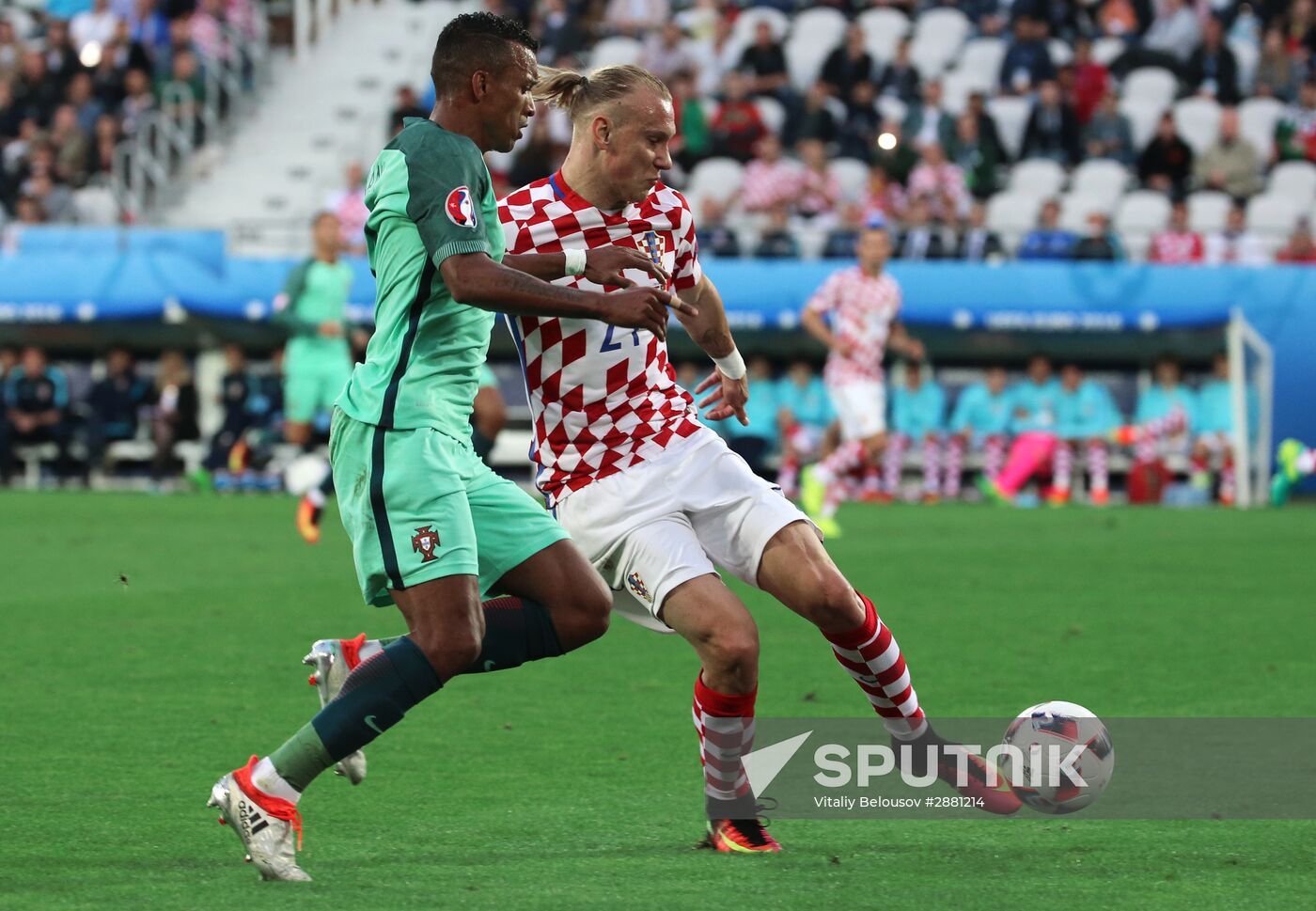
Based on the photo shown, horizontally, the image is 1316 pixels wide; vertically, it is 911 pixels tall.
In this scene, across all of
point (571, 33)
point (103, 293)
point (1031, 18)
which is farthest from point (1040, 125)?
point (103, 293)

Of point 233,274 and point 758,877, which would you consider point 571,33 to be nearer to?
point 233,274

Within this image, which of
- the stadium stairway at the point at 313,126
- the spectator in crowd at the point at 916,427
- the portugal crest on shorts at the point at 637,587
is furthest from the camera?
the stadium stairway at the point at 313,126

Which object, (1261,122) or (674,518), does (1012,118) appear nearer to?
(1261,122)

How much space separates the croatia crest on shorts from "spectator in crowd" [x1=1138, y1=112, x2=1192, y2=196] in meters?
17.6

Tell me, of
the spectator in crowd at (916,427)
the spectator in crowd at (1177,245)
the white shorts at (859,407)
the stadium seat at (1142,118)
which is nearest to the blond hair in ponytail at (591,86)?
the white shorts at (859,407)

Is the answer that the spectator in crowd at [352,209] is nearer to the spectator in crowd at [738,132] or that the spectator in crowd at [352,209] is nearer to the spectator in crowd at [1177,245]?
the spectator in crowd at [738,132]

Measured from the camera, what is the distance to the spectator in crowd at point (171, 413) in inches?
824

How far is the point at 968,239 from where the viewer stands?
20.5 meters

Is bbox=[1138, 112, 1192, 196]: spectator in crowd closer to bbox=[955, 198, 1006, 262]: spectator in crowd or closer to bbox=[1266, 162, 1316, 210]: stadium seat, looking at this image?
bbox=[1266, 162, 1316, 210]: stadium seat

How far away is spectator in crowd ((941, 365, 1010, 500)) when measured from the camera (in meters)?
20.5

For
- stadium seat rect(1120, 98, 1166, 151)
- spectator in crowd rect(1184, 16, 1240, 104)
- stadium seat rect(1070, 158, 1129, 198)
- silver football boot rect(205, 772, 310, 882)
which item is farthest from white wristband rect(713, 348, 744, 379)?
spectator in crowd rect(1184, 16, 1240, 104)

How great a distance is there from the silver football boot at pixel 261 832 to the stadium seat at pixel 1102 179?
59.2ft

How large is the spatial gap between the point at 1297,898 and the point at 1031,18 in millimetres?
19475

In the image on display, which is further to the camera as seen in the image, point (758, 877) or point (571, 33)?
point (571, 33)
